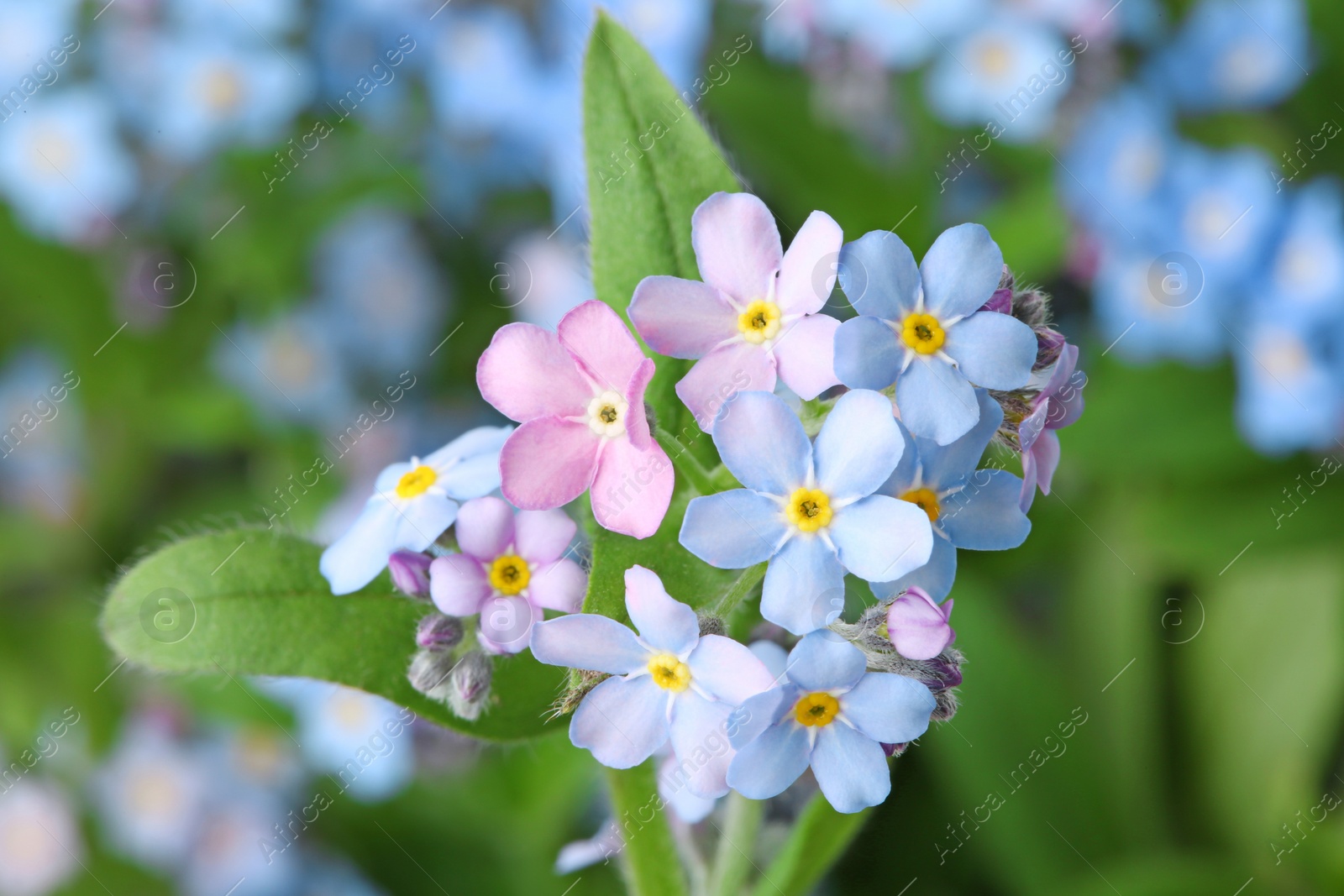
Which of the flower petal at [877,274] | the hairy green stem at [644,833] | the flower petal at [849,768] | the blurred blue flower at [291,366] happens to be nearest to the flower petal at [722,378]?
the flower petal at [877,274]

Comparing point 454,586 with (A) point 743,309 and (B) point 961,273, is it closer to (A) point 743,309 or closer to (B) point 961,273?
(A) point 743,309

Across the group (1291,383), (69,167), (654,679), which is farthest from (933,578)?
(69,167)

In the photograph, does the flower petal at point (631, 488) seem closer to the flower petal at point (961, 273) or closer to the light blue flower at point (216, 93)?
the flower petal at point (961, 273)

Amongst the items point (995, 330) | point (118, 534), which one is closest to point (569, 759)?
point (118, 534)

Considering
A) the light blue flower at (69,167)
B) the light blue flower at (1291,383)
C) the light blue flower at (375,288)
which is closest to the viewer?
the light blue flower at (1291,383)

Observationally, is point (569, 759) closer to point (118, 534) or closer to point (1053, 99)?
point (118, 534)

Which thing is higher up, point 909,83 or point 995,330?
point 995,330
